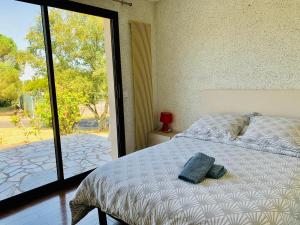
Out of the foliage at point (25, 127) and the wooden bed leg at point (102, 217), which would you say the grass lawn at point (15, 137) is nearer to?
the foliage at point (25, 127)

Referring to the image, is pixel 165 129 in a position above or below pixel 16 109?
below

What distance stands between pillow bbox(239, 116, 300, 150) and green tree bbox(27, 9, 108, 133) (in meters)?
2.07

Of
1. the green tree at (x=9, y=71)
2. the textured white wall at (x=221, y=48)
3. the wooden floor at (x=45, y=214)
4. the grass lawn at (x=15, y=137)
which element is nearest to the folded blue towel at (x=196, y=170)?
the wooden floor at (x=45, y=214)

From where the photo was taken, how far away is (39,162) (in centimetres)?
307

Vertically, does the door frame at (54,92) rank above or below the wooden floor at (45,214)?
above

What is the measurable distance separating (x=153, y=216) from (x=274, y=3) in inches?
107

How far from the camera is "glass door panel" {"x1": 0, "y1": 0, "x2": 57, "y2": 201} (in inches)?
97.3

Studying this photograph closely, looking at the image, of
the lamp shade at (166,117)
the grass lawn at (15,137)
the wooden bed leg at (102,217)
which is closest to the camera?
the wooden bed leg at (102,217)

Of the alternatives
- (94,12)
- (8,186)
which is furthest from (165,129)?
(8,186)

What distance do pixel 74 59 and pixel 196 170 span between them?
227 cm

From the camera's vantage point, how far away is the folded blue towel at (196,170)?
164 centimetres

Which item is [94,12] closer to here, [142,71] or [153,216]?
[142,71]

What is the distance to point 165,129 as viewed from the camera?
389 centimetres

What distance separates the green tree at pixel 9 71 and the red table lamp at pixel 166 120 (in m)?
2.12
